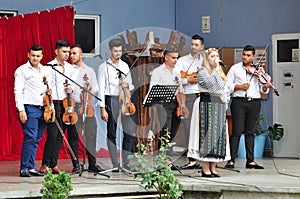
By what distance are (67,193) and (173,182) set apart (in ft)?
2.82

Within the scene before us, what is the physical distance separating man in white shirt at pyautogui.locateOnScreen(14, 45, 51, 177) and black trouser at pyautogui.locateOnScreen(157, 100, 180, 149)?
1.19 metres

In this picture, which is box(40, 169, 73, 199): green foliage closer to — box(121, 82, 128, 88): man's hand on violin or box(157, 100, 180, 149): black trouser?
box(121, 82, 128, 88): man's hand on violin

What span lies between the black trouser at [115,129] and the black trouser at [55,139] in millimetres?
392

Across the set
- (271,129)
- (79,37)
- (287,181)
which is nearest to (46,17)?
(79,37)

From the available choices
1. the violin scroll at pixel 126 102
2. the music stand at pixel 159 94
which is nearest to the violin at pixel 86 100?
the violin scroll at pixel 126 102

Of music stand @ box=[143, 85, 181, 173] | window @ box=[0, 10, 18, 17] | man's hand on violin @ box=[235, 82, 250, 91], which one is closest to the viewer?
music stand @ box=[143, 85, 181, 173]

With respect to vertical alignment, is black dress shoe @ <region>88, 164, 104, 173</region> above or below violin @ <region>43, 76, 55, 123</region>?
below

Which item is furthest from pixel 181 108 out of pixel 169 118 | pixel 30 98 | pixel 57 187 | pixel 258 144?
pixel 258 144

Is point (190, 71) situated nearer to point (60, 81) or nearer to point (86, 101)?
point (86, 101)

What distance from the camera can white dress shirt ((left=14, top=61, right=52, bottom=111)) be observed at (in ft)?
26.8

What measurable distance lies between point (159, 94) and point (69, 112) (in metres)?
0.95

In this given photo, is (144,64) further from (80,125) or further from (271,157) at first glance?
→ (271,157)

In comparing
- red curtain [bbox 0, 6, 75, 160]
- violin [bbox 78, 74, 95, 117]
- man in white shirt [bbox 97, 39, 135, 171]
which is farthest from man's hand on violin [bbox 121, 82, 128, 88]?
red curtain [bbox 0, 6, 75, 160]

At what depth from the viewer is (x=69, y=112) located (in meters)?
8.18
